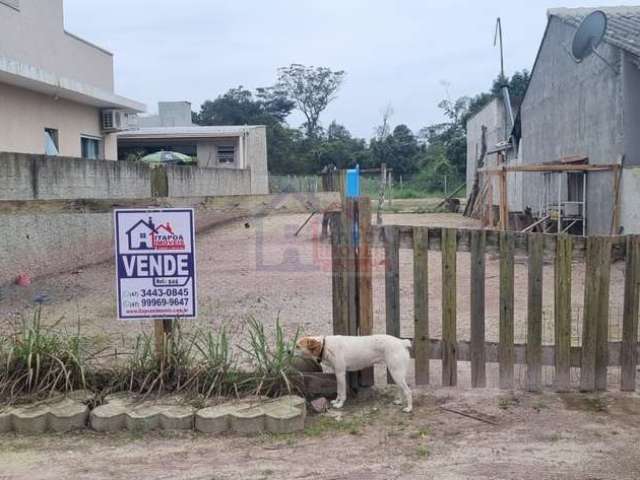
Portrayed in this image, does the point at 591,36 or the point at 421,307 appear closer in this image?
the point at 421,307

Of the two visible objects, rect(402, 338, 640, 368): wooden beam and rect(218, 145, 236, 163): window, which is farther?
rect(218, 145, 236, 163): window

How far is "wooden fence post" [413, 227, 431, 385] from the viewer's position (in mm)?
4539

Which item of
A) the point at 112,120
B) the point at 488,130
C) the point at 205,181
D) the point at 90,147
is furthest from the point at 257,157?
the point at 90,147

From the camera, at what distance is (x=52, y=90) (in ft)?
43.2

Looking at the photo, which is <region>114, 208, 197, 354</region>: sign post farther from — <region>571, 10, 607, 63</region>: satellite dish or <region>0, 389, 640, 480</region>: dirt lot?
<region>571, 10, 607, 63</region>: satellite dish

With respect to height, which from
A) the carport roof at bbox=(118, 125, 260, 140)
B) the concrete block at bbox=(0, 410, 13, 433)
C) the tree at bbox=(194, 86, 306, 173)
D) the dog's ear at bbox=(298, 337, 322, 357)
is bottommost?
the concrete block at bbox=(0, 410, 13, 433)

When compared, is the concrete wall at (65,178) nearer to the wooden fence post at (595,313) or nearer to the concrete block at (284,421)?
the concrete block at (284,421)

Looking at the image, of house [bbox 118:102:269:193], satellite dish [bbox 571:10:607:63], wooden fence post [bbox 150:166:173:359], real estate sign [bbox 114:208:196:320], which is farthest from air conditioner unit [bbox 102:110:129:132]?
real estate sign [bbox 114:208:196:320]

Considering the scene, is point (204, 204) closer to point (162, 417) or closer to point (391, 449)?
point (162, 417)

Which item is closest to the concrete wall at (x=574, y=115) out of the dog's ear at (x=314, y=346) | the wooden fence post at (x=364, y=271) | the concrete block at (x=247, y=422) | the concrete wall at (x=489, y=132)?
the concrete wall at (x=489, y=132)

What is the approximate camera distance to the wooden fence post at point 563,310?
14.7ft

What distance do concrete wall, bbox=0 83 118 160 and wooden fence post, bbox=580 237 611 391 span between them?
420 inches

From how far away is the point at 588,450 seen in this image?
3.66 meters

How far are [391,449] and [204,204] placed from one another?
2.26 metres
